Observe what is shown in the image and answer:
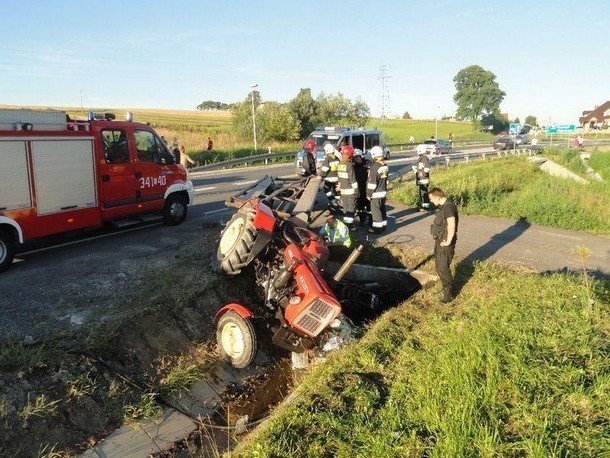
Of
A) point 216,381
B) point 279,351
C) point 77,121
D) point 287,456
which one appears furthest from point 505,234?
point 77,121

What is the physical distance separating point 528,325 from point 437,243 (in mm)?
1812

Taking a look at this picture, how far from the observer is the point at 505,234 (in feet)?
33.8

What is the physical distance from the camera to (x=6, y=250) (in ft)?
23.5

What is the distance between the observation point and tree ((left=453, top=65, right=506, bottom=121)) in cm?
9931

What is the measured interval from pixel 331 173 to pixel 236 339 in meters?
6.77

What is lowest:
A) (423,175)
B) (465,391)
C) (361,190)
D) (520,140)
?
(465,391)

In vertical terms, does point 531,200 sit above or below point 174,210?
below

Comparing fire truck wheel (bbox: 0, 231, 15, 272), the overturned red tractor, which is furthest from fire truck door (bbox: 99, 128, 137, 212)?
the overturned red tractor

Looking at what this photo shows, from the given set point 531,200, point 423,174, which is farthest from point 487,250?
point 531,200

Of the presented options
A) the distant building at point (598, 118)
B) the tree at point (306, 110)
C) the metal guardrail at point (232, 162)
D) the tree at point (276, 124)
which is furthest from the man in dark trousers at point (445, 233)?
the distant building at point (598, 118)

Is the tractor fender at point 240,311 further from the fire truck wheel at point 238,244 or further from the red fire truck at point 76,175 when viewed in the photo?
the red fire truck at point 76,175

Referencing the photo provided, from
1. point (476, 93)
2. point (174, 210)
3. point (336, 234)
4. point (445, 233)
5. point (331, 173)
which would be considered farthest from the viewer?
point (476, 93)

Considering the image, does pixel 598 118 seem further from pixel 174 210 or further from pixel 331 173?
pixel 174 210

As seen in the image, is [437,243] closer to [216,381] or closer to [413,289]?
[413,289]
